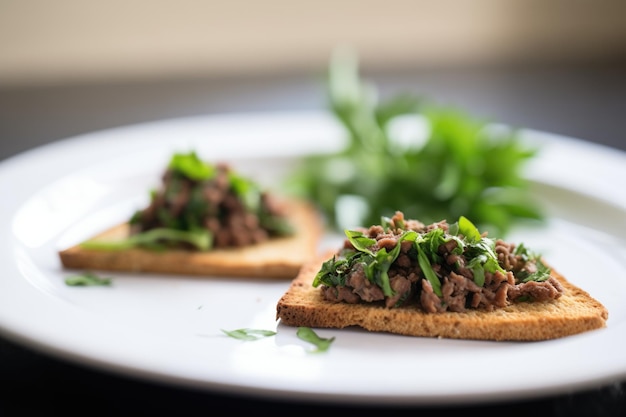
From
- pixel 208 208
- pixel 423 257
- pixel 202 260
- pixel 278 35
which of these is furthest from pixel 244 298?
pixel 278 35

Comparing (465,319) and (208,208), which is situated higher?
(208,208)

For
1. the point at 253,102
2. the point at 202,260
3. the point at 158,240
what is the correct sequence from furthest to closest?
the point at 253,102 < the point at 158,240 < the point at 202,260

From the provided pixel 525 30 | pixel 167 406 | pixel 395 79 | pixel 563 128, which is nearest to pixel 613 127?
pixel 563 128

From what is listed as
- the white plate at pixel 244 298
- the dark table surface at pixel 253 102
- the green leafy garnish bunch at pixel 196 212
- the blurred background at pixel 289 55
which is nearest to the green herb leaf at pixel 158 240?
the green leafy garnish bunch at pixel 196 212

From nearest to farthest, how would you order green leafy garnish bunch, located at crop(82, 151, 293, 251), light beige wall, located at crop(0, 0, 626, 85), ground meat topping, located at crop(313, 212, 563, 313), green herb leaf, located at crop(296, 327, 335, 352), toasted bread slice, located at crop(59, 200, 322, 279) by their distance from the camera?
green herb leaf, located at crop(296, 327, 335, 352)
ground meat topping, located at crop(313, 212, 563, 313)
toasted bread slice, located at crop(59, 200, 322, 279)
green leafy garnish bunch, located at crop(82, 151, 293, 251)
light beige wall, located at crop(0, 0, 626, 85)

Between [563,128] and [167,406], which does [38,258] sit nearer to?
[167,406]

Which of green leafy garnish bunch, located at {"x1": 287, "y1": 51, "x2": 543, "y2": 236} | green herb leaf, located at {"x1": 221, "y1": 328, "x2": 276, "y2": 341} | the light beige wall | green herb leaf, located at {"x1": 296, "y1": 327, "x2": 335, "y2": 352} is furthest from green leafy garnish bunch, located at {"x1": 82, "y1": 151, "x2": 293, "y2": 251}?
the light beige wall

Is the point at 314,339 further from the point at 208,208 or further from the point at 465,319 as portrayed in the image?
the point at 208,208

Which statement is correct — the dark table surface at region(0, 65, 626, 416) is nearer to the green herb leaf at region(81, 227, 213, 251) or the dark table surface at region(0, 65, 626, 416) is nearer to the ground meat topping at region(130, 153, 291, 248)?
the green herb leaf at region(81, 227, 213, 251)
